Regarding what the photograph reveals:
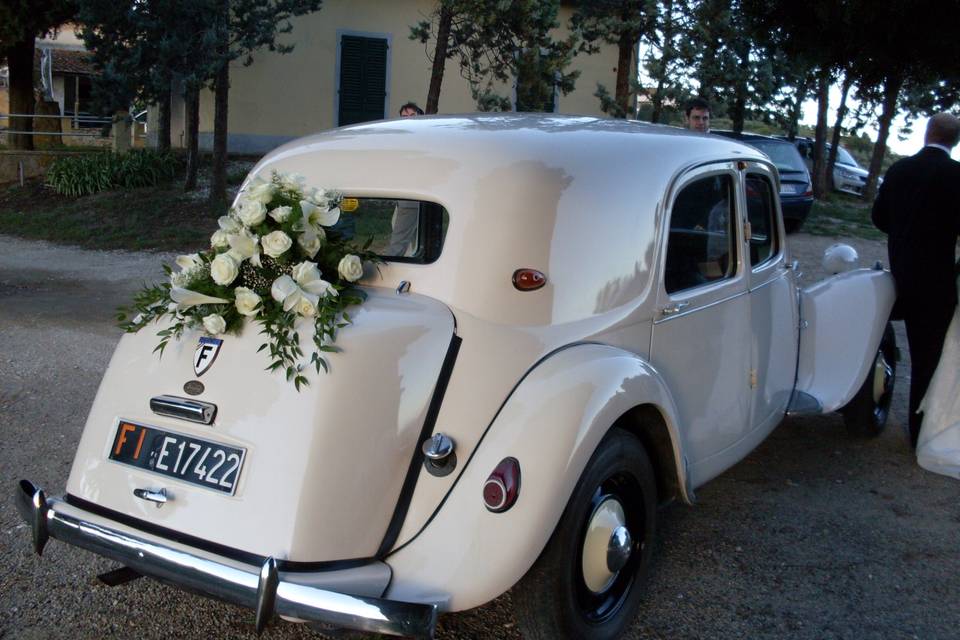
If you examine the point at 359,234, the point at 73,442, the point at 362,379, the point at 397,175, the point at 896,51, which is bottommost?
A: the point at 73,442

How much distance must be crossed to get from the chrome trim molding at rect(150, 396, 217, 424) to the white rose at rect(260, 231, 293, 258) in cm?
52

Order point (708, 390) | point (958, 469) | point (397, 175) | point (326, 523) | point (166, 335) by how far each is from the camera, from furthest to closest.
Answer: point (958, 469)
point (708, 390)
point (397, 175)
point (166, 335)
point (326, 523)

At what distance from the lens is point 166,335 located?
302cm

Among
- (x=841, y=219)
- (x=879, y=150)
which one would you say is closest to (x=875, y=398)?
(x=841, y=219)

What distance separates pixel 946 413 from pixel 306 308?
12.6ft

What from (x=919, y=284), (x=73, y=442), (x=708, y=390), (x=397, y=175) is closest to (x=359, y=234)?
(x=397, y=175)

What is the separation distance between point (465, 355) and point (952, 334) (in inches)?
132

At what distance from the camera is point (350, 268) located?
312 cm

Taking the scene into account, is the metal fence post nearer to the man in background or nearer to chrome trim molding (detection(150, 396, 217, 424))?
the man in background

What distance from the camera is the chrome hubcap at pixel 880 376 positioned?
214 inches

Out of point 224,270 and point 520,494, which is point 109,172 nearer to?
point 224,270

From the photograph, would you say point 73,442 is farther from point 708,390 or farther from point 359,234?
point 708,390

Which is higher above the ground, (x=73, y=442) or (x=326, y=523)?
(x=326, y=523)

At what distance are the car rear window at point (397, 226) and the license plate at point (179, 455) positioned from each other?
0.97m
